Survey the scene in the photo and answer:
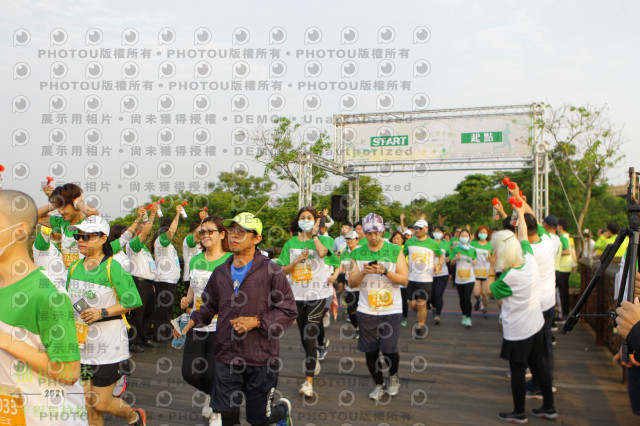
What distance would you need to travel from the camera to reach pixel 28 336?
2.14 metres

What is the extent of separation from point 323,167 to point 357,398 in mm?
12916

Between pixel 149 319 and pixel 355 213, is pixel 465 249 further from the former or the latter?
pixel 355 213

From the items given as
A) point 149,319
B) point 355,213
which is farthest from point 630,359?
point 355,213

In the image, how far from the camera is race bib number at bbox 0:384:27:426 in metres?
2.13

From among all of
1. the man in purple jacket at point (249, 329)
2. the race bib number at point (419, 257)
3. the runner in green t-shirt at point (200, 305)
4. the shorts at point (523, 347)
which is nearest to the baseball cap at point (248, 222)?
the man in purple jacket at point (249, 329)

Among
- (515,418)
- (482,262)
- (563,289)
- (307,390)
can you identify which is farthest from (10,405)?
(563,289)

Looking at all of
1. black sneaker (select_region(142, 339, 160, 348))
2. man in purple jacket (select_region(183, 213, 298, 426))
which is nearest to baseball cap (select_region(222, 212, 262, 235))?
man in purple jacket (select_region(183, 213, 298, 426))

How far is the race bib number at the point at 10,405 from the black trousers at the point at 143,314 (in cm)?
522

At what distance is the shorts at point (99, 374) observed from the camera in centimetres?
371

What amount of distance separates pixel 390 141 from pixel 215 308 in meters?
16.3

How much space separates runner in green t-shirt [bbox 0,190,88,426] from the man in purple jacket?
1.39m

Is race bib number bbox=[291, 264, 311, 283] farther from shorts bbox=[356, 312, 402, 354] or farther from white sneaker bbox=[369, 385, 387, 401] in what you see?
white sneaker bbox=[369, 385, 387, 401]

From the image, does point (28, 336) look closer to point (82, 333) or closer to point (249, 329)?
point (249, 329)

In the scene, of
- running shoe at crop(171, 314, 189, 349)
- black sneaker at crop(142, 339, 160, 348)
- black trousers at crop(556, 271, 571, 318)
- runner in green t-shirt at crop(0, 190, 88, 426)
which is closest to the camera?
runner in green t-shirt at crop(0, 190, 88, 426)
